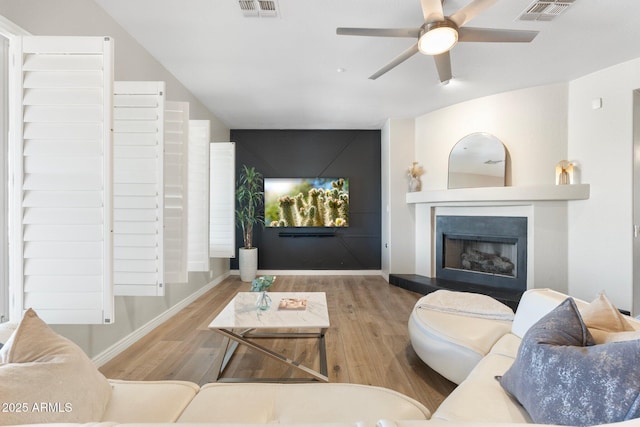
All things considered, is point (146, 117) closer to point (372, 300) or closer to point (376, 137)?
point (372, 300)

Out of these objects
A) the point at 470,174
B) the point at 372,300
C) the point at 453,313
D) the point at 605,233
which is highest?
the point at 470,174

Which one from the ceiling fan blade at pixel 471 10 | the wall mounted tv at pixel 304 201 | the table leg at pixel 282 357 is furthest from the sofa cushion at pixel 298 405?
the wall mounted tv at pixel 304 201

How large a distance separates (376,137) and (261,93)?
8.23ft

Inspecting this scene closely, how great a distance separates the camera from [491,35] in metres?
2.04

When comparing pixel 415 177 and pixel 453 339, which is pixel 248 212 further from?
pixel 453 339

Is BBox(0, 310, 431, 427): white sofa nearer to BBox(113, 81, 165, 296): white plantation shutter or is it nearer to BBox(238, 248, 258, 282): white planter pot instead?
BBox(113, 81, 165, 296): white plantation shutter

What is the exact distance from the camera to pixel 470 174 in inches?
159

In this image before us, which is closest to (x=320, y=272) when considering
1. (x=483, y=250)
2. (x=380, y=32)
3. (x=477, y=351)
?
(x=483, y=250)

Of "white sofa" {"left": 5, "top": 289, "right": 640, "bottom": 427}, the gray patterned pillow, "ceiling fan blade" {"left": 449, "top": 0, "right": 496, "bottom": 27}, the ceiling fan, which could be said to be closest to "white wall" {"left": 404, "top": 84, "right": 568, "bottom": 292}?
the ceiling fan

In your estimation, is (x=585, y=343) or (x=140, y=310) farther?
(x=140, y=310)

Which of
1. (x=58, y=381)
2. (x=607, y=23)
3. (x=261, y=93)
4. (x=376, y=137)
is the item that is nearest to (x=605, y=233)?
(x=607, y=23)

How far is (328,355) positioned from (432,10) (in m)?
2.59

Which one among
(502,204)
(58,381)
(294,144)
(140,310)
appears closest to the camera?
(58,381)

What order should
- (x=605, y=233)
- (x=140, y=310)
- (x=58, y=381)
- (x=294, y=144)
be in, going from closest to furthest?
(x=58, y=381) → (x=140, y=310) → (x=605, y=233) → (x=294, y=144)
